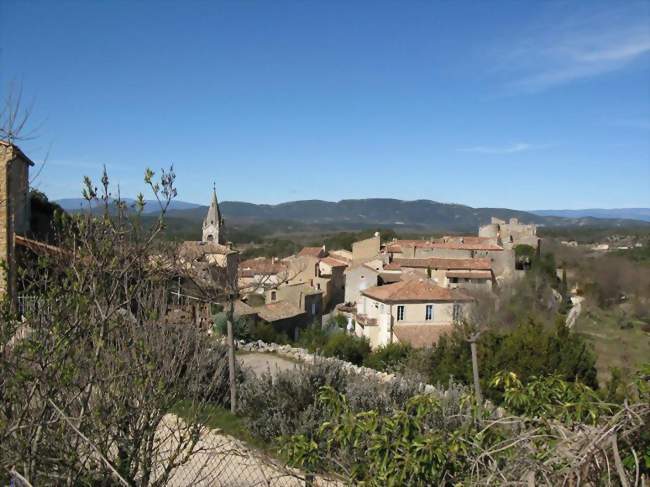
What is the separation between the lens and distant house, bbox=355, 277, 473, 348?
1085 inches

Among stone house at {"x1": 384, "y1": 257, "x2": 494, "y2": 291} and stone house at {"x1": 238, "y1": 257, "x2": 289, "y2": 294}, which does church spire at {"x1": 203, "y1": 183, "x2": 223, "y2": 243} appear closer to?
stone house at {"x1": 238, "y1": 257, "x2": 289, "y2": 294}

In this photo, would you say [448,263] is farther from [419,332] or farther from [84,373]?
[84,373]

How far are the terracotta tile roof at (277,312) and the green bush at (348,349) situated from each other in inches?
215

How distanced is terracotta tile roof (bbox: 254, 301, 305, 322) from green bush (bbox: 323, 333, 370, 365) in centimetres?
547

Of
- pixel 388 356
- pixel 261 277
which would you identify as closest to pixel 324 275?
pixel 261 277

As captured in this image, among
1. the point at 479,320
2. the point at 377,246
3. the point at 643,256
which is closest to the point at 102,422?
the point at 479,320

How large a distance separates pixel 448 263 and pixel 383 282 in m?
5.61

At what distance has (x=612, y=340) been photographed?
97.2 ft

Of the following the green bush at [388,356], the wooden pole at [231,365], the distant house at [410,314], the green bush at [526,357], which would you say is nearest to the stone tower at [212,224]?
the distant house at [410,314]

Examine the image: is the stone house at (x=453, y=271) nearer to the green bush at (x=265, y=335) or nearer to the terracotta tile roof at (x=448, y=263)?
the terracotta tile roof at (x=448, y=263)

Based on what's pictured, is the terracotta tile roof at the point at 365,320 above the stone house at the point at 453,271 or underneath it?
underneath

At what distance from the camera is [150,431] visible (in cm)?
355

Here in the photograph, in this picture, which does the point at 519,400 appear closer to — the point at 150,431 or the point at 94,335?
the point at 150,431

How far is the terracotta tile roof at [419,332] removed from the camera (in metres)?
27.2
